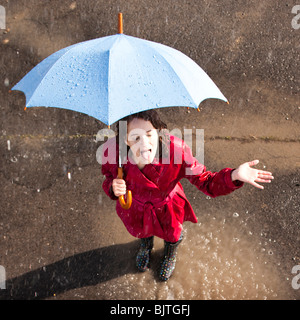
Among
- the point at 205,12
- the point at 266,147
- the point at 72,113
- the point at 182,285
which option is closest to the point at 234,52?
the point at 205,12

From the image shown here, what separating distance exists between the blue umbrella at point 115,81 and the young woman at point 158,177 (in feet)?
0.81

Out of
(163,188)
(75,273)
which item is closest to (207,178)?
(163,188)

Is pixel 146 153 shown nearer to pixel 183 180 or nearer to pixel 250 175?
pixel 250 175

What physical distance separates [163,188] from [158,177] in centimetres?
14

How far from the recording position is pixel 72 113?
3.93 meters

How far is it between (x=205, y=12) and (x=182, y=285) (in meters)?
3.15

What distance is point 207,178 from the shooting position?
8.07 ft

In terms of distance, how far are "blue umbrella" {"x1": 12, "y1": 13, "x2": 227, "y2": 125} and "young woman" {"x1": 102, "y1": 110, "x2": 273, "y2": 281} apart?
246 millimetres

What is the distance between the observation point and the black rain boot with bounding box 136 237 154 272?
321cm

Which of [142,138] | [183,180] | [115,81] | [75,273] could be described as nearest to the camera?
[115,81]

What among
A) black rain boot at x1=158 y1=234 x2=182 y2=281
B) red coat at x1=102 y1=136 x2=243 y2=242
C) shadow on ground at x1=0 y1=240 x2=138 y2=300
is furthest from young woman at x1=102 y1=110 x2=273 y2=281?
shadow on ground at x1=0 y1=240 x2=138 y2=300

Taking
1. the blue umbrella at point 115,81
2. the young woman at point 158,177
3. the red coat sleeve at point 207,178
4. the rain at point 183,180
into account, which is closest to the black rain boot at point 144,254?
the rain at point 183,180

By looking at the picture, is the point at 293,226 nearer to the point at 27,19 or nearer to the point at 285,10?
the point at 285,10
